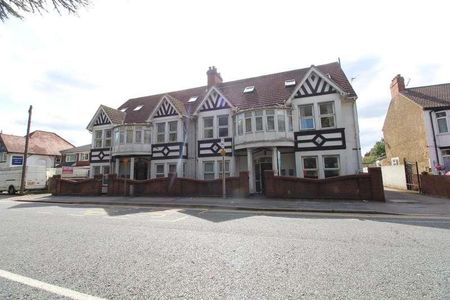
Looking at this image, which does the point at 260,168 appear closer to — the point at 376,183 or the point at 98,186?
the point at 376,183

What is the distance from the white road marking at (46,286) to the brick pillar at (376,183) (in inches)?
547

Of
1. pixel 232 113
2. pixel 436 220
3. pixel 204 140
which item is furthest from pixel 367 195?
pixel 204 140

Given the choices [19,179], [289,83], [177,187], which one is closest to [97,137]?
[19,179]

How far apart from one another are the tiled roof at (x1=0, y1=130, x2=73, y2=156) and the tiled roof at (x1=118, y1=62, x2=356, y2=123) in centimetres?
2508

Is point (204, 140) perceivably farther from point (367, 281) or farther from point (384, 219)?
point (367, 281)

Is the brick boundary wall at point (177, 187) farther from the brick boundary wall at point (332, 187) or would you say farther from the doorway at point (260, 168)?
the doorway at point (260, 168)

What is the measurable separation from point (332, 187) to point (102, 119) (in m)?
22.1

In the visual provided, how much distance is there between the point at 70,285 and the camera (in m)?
3.49

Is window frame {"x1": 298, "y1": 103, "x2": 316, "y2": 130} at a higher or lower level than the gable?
lower

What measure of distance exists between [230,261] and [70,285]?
8.14 ft

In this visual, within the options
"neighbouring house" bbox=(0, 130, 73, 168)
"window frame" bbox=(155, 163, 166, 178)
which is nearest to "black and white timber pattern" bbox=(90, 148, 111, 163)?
"window frame" bbox=(155, 163, 166, 178)

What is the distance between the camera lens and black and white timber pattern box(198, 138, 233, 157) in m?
19.4

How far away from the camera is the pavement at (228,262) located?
3271 mm

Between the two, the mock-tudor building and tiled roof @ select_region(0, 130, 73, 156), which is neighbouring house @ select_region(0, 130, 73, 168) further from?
the mock-tudor building
